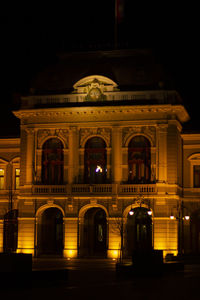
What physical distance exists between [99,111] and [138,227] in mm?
11635

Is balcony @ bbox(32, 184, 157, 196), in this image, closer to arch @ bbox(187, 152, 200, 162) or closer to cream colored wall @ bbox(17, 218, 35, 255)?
cream colored wall @ bbox(17, 218, 35, 255)

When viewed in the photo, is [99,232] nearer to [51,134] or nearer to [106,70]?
[51,134]

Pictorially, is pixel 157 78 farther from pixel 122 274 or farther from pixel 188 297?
pixel 188 297

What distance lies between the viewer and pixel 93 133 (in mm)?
67438

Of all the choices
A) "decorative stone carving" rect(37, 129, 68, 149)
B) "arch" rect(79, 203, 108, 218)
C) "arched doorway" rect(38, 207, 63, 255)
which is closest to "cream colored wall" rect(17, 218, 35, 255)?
"arched doorway" rect(38, 207, 63, 255)

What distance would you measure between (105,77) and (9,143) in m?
13.7

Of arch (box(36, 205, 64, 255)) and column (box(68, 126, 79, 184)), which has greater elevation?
column (box(68, 126, 79, 184))

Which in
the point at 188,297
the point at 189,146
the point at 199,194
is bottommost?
the point at 188,297

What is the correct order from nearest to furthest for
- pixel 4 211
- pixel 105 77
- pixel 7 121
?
pixel 105 77 < pixel 4 211 < pixel 7 121

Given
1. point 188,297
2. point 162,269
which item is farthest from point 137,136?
point 188,297

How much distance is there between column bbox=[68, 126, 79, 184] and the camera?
67.2 metres

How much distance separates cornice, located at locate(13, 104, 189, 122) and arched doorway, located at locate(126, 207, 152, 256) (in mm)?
9325

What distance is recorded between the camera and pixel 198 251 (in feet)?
229

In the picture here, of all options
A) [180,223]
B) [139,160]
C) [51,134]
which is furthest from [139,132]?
[180,223]
